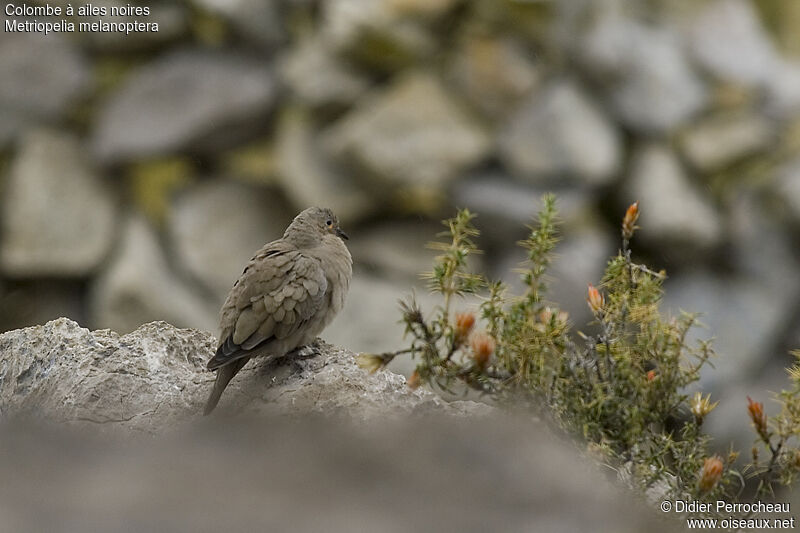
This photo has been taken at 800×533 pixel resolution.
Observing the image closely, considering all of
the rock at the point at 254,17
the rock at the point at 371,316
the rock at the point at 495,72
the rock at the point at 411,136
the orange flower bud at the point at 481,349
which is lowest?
the orange flower bud at the point at 481,349

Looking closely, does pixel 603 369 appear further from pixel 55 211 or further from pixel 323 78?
pixel 55 211

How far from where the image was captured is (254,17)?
11711 mm

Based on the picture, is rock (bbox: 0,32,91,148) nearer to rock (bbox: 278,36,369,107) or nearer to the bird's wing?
rock (bbox: 278,36,369,107)

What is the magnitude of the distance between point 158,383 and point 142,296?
762 centimetres

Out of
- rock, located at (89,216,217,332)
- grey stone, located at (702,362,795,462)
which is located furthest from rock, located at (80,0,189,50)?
grey stone, located at (702,362,795,462)

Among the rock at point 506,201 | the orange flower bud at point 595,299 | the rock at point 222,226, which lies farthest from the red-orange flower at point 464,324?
the rock at point 222,226

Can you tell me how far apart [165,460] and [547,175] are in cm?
918

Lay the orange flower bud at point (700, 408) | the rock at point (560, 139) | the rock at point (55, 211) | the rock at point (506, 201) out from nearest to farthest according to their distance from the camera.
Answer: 1. the orange flower bud at point (700, 408)
2. the rock at point (506, 201)
3. the rock at point (560, 139)
4. the rock at point (55, 211)

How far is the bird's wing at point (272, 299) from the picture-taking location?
457cm

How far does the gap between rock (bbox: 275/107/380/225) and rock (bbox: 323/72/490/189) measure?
0.80ft

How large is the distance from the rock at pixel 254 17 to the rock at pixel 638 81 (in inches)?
128

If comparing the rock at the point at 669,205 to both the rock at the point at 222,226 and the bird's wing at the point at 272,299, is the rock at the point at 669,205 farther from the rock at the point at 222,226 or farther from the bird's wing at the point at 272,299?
the bird's wing at the point at 272,299

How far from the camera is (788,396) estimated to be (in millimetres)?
3455

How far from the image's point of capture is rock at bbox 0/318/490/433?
3.78 meters
